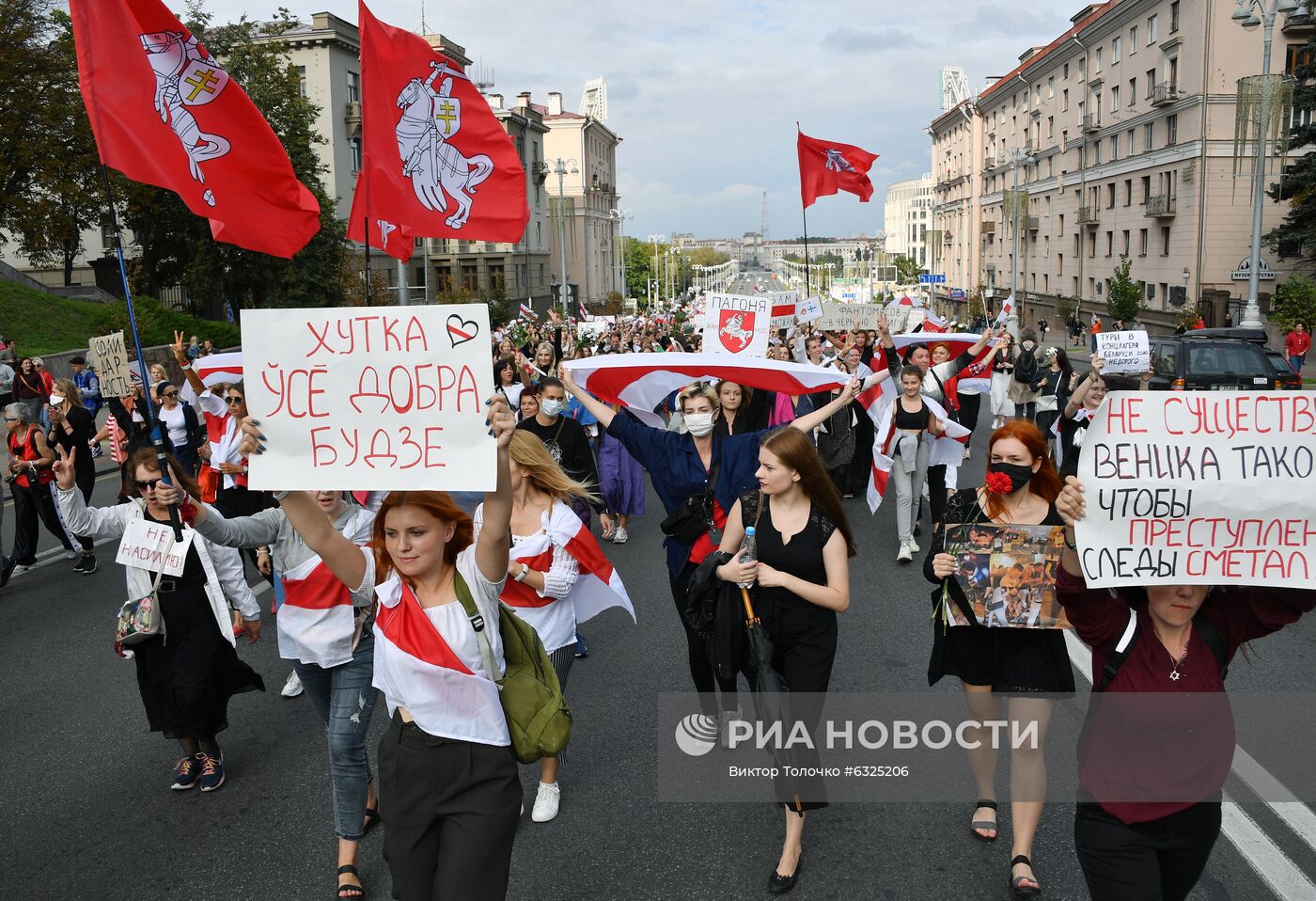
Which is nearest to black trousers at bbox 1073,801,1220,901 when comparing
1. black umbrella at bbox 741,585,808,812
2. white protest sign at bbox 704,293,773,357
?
black umbrella at bbox 741,585,808,812

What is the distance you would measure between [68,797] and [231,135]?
3793mm

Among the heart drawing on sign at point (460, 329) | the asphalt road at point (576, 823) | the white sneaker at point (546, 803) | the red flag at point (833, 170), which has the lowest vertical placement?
the asphalt road at point (576, 823)

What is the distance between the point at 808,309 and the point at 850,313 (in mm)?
5938

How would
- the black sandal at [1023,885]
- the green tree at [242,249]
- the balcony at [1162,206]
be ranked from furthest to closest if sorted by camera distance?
the balcony at [1162,206] < the green tree at [242,249] < the black sandal at [1023,885]

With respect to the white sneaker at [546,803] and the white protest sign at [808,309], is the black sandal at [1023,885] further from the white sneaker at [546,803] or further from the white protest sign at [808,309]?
the white protest sign at [808,309]

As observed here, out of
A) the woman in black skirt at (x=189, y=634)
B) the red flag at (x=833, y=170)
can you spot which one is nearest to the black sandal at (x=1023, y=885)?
the woman in black skirt at (x=189, y=634)

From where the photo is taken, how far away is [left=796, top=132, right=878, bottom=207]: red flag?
15617 mm

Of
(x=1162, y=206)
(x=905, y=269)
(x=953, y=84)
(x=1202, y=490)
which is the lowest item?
(x=1202, y=490)

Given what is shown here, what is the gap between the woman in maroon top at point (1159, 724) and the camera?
320 centimetres

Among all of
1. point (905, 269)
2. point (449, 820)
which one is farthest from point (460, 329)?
point (905, 269)

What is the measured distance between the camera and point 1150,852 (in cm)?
321

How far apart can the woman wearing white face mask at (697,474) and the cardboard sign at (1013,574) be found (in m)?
1.29

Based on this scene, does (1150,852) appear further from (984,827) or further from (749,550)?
(749,550)

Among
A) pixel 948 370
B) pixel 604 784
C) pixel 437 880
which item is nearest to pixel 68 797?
pixel 604 784
